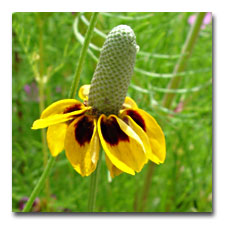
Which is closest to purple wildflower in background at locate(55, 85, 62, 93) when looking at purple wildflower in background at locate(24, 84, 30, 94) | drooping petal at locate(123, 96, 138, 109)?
purple wildflower in background at locate(24, 84, 30, 94)

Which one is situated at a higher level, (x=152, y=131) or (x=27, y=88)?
(x=27, y=88)

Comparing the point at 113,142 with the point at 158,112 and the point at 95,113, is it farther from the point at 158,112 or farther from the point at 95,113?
the point at 158,112

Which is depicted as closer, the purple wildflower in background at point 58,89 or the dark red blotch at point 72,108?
the dark red blotch at point 72,108

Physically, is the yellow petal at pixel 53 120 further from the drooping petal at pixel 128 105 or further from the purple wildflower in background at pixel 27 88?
the purple wildflower in background at pixel 27 88

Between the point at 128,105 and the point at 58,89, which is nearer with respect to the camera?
the point at 128,105

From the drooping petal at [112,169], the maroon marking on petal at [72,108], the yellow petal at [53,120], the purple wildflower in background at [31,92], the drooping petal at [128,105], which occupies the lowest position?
the drooping petal at [112,169]

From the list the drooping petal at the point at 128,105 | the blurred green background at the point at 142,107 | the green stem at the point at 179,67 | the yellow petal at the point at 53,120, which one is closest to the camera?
the yellow petal at the point at 53,120

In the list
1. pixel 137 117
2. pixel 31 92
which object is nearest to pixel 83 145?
pixel 137 117
